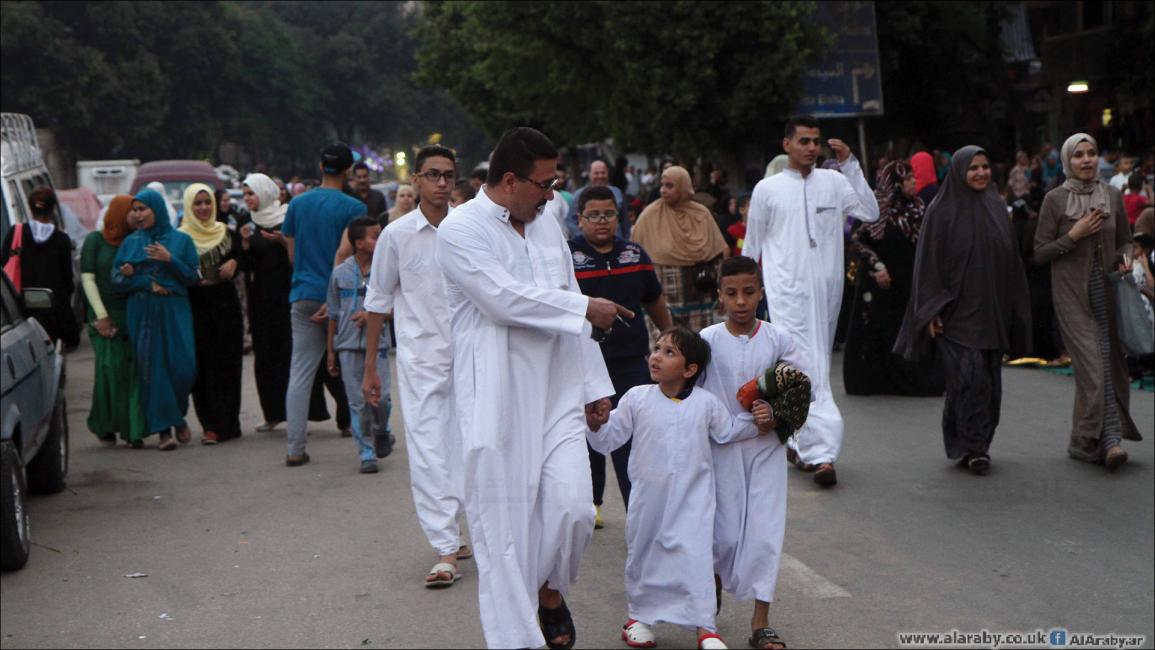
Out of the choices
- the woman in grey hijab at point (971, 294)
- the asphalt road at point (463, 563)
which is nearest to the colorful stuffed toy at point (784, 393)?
the asphalt road at point (463, 563)

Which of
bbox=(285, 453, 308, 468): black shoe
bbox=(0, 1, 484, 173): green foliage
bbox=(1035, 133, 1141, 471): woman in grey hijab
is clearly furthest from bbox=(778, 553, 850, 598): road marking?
bbox=(0, 1, 484, 173): green foliage

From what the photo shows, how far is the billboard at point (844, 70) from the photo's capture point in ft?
84.0

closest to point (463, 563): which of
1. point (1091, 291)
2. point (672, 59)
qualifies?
point (1091, 291)

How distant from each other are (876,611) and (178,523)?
4043mm

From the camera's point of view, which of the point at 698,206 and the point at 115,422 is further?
the point at 115,422

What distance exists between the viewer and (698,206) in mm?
9250

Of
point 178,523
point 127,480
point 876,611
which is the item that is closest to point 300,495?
point 178,523

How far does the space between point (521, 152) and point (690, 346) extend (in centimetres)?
100

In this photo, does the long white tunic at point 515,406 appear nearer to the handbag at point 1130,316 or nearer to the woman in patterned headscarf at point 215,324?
the handbag at point 1130,316

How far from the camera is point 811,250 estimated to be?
348 inches

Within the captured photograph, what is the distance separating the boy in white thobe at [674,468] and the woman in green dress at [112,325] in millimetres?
6163

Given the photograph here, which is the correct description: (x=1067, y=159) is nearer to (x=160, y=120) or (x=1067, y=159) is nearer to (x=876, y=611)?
(x=876, y=611)

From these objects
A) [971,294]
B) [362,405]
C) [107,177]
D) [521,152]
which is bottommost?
[362,405]

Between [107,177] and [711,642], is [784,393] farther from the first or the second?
[107,177]
